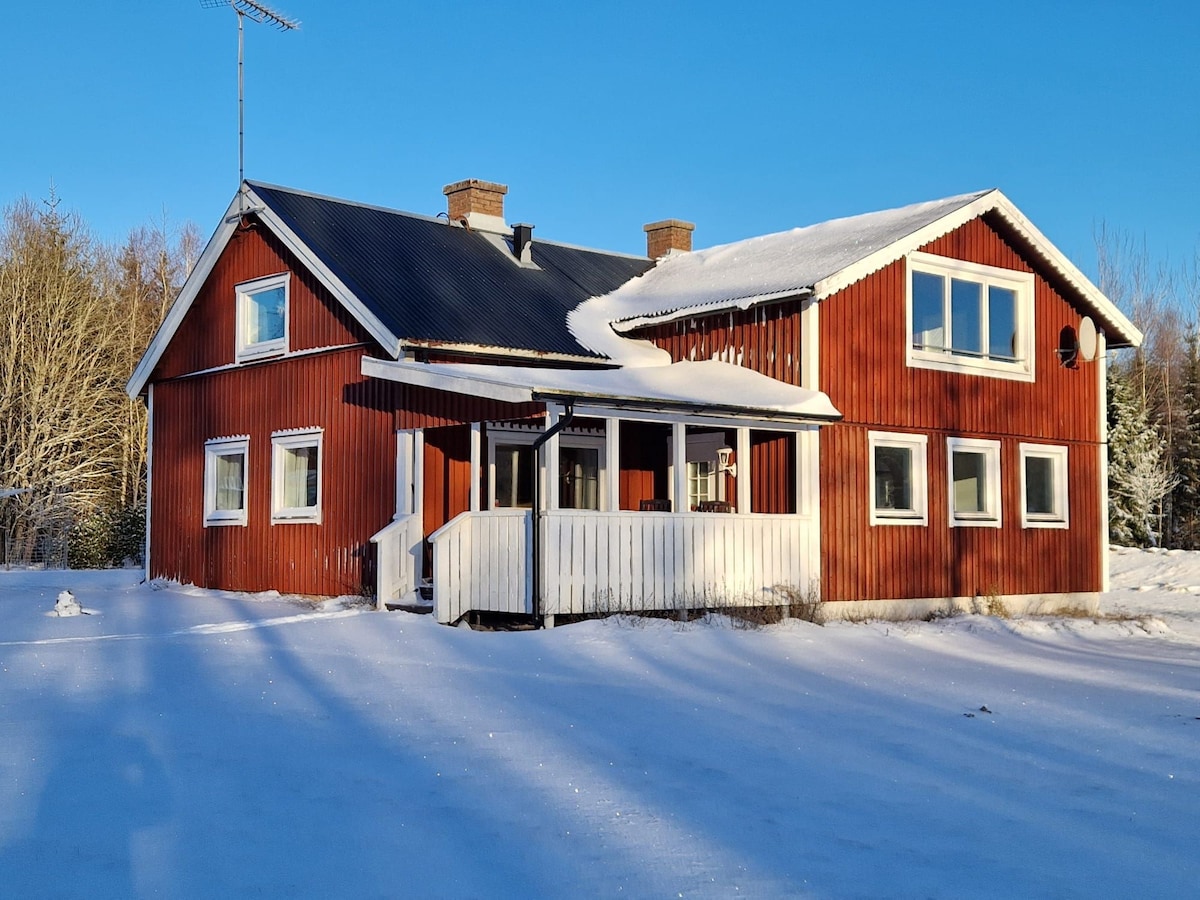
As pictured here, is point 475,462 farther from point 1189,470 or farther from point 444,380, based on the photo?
point 1189,470

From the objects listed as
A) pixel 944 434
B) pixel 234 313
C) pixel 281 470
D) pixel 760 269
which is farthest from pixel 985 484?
pixel 234 313

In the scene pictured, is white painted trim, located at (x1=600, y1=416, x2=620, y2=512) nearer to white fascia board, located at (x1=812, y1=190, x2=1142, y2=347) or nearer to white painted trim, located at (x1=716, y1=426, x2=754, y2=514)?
white painted trim, located at (x1=716, y1=426, x2=754, y2=514)

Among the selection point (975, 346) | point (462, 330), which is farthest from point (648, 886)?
point (975, 346)

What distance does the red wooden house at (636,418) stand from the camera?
1587cm

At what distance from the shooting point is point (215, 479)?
Answer: 70.5 ft

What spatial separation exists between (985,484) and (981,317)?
2565 millimetres

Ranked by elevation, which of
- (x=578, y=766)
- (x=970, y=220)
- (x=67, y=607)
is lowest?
(x=578, y=766)

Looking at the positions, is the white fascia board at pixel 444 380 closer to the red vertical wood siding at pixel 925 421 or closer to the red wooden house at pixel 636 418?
the red wooden house at pixel 636 418

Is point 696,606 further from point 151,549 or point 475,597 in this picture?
point 151,549

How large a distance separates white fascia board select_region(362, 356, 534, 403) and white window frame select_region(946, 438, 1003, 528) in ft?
26.0

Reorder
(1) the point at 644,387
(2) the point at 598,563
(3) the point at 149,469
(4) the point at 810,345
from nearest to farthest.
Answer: (2) the point at 598,563
(1) the point at 644,387
(4) the point at 810,345
(3) the point at 149,469

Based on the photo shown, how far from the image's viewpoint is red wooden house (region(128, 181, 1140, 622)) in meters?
15.9

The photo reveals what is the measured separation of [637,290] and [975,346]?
5848 mm

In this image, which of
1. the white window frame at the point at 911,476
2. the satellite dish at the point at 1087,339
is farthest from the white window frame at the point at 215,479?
the satellite dish at the point at 1087,339
